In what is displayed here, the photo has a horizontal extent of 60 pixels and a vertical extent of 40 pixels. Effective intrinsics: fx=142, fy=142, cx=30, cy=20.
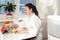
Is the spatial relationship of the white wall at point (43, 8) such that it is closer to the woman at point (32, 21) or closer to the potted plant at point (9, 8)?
the woman at point (32, 21)

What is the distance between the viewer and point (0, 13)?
3.75 meters

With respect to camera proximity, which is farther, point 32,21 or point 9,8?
point 9,8

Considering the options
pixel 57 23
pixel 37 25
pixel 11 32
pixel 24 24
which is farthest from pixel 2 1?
pixel 57 23

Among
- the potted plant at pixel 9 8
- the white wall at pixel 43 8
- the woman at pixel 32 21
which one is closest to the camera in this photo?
the woman at pixel 32 21

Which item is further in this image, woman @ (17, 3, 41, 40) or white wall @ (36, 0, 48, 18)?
white wall @ (36, 0, 48, 18)

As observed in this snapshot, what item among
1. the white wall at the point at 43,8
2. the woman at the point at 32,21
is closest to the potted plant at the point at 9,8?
the woman at the point at 32,21

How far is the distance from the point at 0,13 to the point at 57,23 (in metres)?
2.22

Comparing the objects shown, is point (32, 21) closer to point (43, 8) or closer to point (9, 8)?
point (43, 8)

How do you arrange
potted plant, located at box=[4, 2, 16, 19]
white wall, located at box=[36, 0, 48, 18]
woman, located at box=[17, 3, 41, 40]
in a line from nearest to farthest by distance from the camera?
1. woman, located at box=[17, 3, 41, 40]
2. white wall, located at box=[36, 0, 48, 18]
3. potted plant, located at box=[4, 2, 16, 19]

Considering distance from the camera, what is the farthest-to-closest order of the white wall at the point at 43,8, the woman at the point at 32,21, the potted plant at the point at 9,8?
the potted plant at the point at 9,8 → the white wall at the point at 43,8 → the woman at the point at 32,21

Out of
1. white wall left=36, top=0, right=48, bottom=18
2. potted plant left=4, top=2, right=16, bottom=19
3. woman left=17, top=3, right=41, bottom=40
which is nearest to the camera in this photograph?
woman left=17, top=3, right=41, bottom=40

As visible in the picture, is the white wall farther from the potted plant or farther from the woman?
the potted plant

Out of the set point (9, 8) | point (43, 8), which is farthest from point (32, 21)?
point (9, 8)

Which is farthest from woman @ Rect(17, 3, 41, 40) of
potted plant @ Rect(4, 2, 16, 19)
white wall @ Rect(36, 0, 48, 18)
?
potted plant @ Rect(4, 2, 16, 19)
